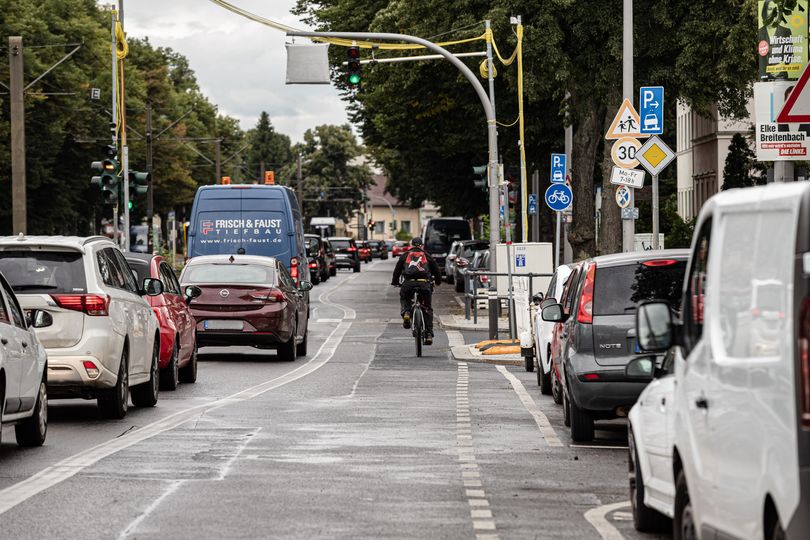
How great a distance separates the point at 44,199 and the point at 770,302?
2970 inches

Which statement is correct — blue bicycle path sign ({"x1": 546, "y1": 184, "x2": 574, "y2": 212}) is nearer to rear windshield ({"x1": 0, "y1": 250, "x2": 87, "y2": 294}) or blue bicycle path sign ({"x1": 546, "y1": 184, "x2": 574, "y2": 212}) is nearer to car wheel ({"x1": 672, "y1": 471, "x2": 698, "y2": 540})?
rear windshield ({"x1": 0, "y1": 250, "x2": 87, "y2": 294})

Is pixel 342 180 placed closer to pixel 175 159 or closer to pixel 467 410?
pixel 175 159

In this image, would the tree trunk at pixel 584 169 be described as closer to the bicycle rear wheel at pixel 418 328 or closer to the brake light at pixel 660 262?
the bicycle rear wheel at pixel 418 328

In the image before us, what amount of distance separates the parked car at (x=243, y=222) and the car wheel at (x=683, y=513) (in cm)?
2863

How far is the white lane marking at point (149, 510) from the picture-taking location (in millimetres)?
9163

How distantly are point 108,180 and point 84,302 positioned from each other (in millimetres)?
23392

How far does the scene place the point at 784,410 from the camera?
5625mm

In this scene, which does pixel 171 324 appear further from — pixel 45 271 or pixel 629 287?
pixel 629 287

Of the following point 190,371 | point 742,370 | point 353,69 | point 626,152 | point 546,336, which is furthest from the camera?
point 353,69

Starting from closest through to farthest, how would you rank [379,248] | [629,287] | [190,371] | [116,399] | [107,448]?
[107,448] → [629,287] → [116,399] → [190,371] → [379,248]

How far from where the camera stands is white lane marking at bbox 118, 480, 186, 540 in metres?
9.16

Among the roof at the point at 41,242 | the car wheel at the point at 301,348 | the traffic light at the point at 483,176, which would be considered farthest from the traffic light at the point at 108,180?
the roof at the point at 41,242

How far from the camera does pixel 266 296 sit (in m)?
26.0

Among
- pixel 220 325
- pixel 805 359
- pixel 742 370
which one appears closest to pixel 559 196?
pixel 220 325
